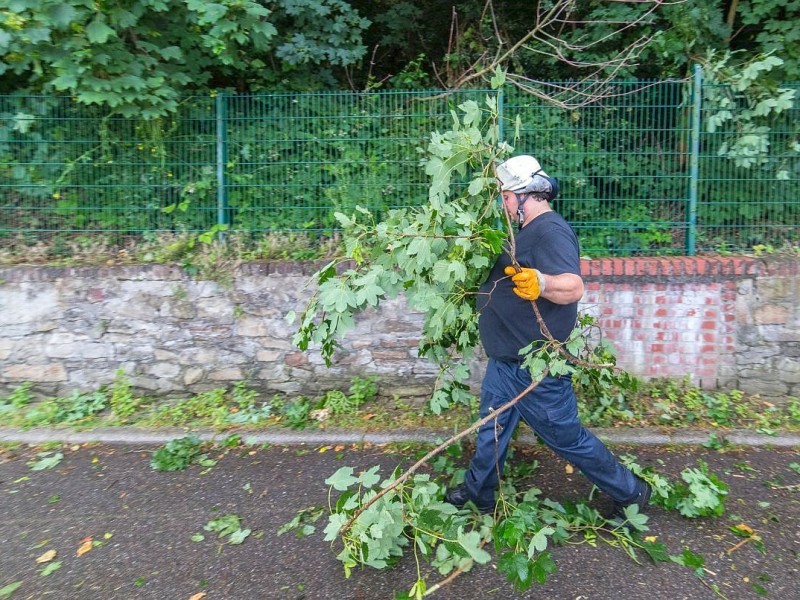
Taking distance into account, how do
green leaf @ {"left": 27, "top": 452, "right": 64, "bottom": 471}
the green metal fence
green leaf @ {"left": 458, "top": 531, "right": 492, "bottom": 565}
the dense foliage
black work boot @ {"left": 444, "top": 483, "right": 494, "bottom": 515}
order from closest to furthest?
green leaf @ {"left": 458, "top": 531, "right": 492, "bottom": 565}
black work boot @ {"left": 444, "top": 483, "right": 494, "bottom": 515}
green leaf @ {"left": 27, "top": 452, "right": 64, "bottom": 471}
the dense foliage
the green metal fence

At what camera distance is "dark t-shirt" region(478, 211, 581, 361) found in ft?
10.3

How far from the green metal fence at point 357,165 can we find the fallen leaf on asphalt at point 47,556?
2.96m

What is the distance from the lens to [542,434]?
3340mm

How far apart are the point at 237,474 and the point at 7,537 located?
131 cm

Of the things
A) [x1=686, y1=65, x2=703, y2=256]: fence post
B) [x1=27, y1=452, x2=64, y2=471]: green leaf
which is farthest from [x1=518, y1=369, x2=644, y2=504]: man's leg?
A: [x1=27, y1=452, x2=64, y2=471]: green leaf

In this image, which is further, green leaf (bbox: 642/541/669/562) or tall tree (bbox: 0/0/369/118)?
tall tree (bbox: 0/0/369/118)

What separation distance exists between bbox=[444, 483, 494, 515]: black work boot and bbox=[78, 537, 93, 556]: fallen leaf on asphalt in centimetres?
197

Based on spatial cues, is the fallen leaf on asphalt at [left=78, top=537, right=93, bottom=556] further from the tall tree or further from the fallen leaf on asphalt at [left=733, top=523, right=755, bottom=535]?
the fallen leaf on asphalt at [left=733, top=523, right=755, bottom=535]

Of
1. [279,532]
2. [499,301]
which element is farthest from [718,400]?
[279,532]

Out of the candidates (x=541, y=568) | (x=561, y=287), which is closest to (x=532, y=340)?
(x=561, y=287)

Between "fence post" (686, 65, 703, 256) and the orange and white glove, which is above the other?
"fence post" (686, 65, 703, 256)

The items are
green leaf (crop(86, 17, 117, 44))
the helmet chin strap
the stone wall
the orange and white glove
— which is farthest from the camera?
the stone wall

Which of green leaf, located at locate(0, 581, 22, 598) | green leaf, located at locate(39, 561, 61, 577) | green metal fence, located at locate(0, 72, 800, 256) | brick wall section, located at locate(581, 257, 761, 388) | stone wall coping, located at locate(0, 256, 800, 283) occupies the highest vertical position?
green metal fence, located at locate(0, 72, 800, 256)

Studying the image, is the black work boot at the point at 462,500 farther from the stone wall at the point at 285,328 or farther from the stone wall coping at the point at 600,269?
the stone wall coping at the point at 600,269
